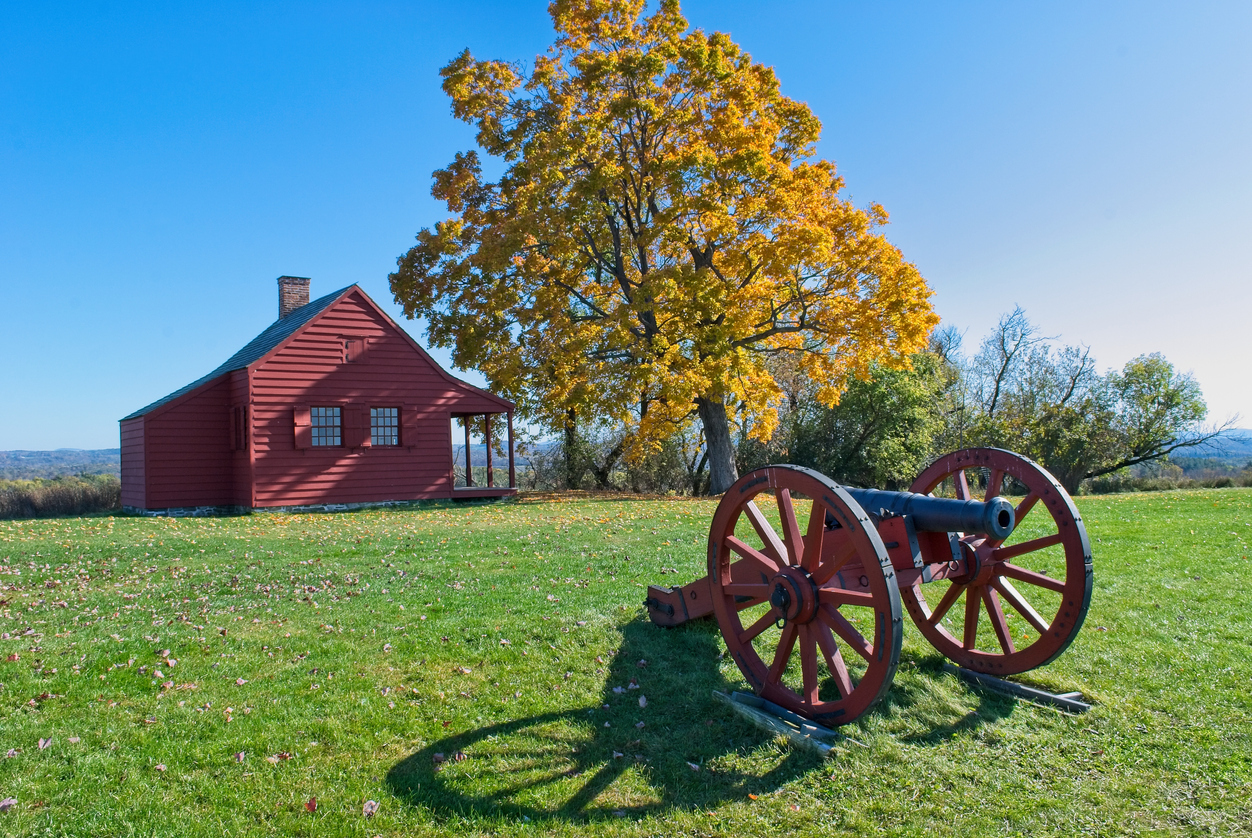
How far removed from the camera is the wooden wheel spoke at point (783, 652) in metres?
4.80

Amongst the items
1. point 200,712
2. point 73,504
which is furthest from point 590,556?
point 73,504

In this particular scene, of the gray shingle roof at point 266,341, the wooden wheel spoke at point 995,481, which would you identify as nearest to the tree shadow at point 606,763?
the wooden wheel spoke at point 995,481

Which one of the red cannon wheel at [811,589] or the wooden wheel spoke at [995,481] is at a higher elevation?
the wooden wheel spoke at [995,481]

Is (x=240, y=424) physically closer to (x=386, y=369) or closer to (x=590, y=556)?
(x=386, y=369)

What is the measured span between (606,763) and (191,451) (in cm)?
1887

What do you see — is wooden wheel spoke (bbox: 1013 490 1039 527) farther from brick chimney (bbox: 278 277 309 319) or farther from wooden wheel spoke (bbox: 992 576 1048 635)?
brick chimney (bbox: 278 277 309 319)

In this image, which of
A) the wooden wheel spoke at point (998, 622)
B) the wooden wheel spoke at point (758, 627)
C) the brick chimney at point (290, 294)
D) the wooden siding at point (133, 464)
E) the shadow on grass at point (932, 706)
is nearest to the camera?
the shadow on grass at point (932, 706)

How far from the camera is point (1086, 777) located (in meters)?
4.24

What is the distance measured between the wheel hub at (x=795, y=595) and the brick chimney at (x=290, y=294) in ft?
74.1

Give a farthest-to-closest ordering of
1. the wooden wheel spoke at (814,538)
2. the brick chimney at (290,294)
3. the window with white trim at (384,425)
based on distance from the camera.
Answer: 1. the brick chimney at (290,294)
2. the window with white trim at (384,425)
3. the wooden wheel spoke at (814,538)

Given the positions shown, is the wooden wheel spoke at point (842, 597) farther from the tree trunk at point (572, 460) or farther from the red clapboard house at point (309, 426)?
the tree trunk at point (572, 460)

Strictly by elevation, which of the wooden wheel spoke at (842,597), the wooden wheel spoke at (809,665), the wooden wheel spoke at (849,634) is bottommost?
the wooden wheel spoke at (809,665)

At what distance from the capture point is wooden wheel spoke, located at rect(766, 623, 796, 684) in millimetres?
4801

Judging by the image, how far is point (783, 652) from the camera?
487cm
